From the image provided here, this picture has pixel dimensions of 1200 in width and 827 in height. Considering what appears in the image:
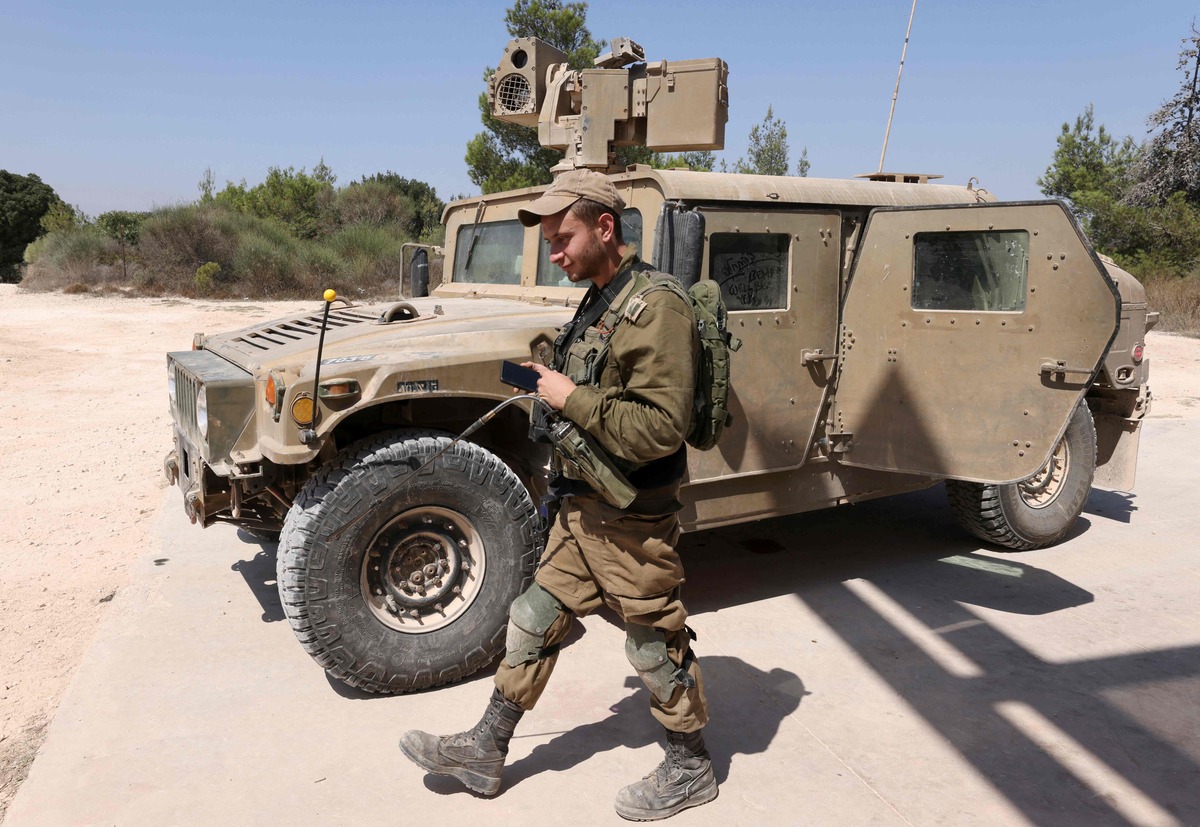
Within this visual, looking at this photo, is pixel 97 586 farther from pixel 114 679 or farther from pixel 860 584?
pixel 860 584

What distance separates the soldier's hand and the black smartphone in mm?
35

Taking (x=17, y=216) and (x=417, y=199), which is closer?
(x=417, y=199)

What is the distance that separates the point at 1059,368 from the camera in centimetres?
355

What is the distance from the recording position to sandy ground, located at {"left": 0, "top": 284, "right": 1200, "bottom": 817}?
3.47 metres

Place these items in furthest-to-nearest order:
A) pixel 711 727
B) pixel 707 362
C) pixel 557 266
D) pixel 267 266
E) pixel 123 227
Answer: pixel 123 227
pixel 267 266
pixel 557 266
pixel 711 727
pixel 707 362

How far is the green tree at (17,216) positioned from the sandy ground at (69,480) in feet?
81.1

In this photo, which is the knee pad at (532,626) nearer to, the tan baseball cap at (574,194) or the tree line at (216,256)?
the tan baseball cap at (574,194)

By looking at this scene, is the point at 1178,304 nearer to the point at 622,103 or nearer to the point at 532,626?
the point at 622,103

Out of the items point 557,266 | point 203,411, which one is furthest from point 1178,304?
point 203,411

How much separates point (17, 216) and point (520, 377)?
40.0 metres

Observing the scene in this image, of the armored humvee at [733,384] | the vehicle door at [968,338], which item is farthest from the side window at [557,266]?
the vehicle door at [968,338]

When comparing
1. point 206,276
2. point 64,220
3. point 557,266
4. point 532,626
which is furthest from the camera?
point 64,220

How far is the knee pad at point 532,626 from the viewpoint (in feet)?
8.53

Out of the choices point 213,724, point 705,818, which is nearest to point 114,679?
point 213,724
